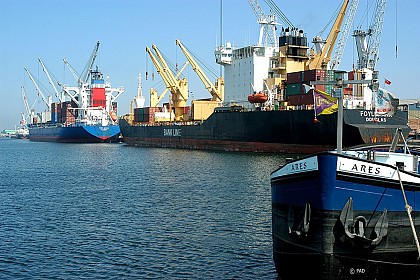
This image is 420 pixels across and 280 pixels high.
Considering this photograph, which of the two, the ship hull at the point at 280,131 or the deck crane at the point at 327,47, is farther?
the deck crane at the point at 327,47

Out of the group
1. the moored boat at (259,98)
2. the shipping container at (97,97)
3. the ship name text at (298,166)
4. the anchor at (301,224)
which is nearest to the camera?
the anchor at (301,224)

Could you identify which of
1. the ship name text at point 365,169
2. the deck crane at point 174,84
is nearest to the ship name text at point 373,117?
the ship name text at point 365,169

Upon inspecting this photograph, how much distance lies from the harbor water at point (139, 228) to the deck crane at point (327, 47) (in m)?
31.7

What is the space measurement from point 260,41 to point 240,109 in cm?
1055

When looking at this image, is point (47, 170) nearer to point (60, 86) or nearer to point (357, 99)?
point (357, 99)

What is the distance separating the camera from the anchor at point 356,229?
39.6ft

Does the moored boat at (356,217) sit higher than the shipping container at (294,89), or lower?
lower

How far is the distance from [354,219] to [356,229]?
229mm

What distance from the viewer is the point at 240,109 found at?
6756 cm

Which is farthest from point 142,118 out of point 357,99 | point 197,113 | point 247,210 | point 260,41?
point 247,210

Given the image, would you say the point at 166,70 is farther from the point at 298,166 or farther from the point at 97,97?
the point at 298,166

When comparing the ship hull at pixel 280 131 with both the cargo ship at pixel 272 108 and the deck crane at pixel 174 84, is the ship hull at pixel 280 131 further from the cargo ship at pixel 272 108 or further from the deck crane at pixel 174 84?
the deck crane at pixel 174 84

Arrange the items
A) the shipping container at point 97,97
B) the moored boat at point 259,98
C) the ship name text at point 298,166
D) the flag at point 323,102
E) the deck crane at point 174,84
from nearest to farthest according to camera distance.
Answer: the ship name text at point 298,166
the flag at point 323,102
the moored boat at point 259,98
the deck crane at point 174,84
the shipping container at point 97,97

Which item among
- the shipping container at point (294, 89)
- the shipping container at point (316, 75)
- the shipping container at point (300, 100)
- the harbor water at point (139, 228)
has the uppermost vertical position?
the shipping container at point (316, 75)
